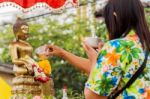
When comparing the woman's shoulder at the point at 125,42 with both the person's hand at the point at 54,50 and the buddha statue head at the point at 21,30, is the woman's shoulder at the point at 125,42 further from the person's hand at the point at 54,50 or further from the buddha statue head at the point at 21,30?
the buddha statue head at the point at 21,30

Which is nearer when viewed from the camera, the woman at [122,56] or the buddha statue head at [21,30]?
the woman at [122,56]

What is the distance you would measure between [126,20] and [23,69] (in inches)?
80.8

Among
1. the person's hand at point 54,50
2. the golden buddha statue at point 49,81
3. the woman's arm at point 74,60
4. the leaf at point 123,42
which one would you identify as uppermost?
the leaf at point 123,42

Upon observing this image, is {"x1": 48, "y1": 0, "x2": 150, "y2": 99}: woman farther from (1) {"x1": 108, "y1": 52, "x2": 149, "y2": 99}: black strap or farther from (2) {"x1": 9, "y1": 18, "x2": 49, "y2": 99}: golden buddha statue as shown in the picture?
(2) {"x1": 9, "y1": 18, "x2": 49, "y2": 99}: golden buddha statue

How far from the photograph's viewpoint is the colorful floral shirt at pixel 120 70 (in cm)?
91

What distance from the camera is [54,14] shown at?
3.27m

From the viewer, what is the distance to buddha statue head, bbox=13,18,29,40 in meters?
2.97

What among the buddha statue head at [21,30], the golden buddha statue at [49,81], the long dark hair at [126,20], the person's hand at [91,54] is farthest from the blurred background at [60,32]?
the long dark hair at [126,20]

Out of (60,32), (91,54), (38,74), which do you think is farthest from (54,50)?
(60,32)

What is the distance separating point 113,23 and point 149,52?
0.33ft

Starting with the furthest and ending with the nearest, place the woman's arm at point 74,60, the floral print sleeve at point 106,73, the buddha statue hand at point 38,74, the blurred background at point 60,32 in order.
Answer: the blurred background at point 60,32 → the buddha statue hand at point 38,74 → the woman's arm at point 74,60 → the floral print sleeve at point 106,73

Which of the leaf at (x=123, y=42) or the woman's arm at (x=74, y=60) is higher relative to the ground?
the leaf at (x=123, y=42)

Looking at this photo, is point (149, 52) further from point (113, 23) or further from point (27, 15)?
point (27, 15)

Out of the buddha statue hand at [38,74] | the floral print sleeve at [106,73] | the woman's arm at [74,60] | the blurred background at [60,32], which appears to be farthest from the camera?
the blurred background at [60,32]
